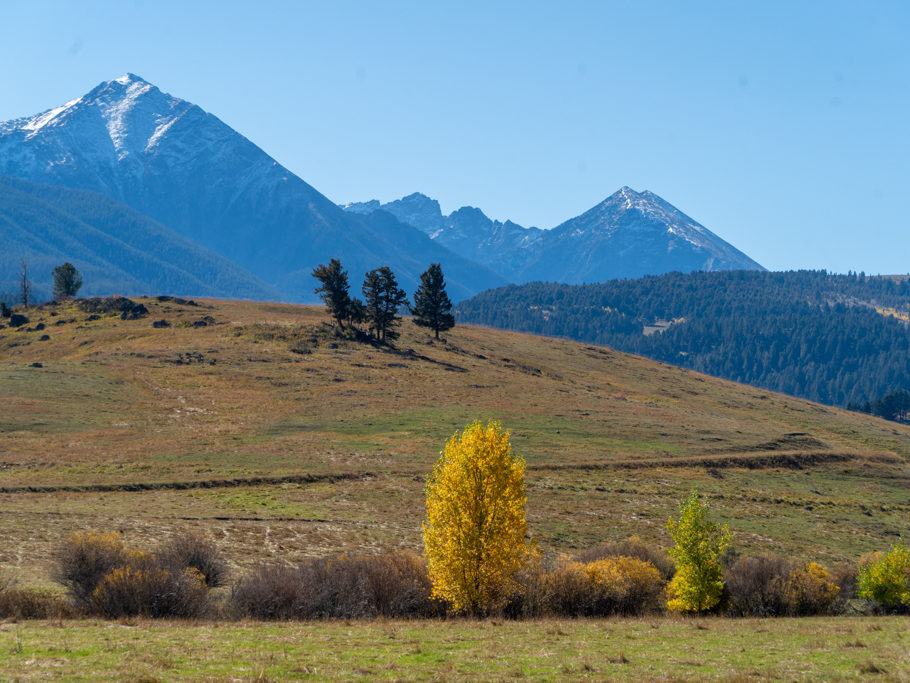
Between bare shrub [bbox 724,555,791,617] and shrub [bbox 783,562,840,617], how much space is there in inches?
14.8

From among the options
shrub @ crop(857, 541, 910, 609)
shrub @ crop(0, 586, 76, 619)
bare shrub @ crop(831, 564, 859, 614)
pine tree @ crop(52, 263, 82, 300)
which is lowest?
shrub @ crop(0, 586, 76, 619)

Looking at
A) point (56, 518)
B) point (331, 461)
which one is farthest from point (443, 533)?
point (331, 461)

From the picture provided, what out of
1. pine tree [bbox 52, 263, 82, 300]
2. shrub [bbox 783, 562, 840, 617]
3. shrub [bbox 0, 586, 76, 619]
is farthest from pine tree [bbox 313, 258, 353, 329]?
shrub [bbox 783, 562, 840, 617]

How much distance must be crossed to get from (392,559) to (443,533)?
14.0 feet

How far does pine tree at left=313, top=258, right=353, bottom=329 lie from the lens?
12675cm

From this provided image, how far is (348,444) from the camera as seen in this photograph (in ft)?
247

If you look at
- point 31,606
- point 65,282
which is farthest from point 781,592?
point 65,282

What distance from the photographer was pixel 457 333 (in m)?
168

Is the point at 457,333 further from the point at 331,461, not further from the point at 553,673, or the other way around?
the point at 553,673

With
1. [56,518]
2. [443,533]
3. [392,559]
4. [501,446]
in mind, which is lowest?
[56,518]

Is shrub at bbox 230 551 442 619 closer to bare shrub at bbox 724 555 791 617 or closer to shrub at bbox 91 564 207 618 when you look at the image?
shrub at bbox 91 564 207 618

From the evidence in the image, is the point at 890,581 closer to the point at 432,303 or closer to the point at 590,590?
the point at 590,590

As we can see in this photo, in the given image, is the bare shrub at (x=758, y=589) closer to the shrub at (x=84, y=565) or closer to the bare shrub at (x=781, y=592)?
the bare shrub at (x=781, y=592)

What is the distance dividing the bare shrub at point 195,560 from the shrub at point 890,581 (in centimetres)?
3291
